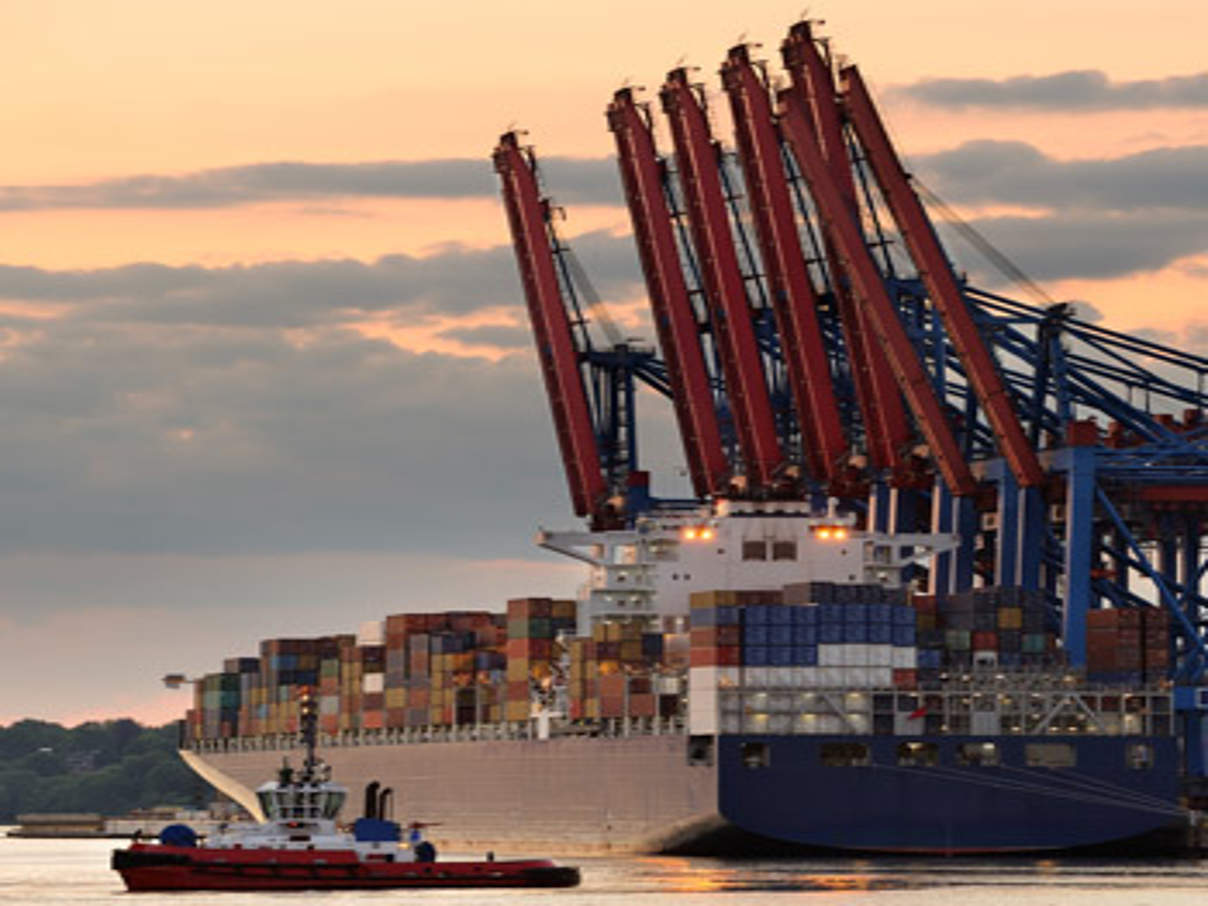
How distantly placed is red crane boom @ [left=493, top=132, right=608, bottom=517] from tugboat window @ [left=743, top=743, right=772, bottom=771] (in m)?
57.5

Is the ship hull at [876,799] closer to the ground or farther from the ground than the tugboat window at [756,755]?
closer to the ground

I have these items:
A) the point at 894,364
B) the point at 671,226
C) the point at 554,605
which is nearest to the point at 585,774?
the point at 554,605

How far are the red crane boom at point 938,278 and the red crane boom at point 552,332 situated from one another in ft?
106

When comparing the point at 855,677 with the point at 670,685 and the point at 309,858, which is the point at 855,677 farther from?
the point at 309,858

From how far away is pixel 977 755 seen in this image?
4909 inches

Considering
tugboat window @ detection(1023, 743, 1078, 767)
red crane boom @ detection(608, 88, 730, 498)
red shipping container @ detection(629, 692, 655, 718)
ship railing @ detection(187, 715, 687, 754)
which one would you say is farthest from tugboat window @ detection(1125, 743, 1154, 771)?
red crane boom @ detection(608, 88, 730, 498)


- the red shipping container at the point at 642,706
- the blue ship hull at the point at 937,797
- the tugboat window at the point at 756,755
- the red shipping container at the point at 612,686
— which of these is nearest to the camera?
the blue ship hull at the point at 937,797

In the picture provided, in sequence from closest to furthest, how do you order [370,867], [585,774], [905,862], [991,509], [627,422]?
[370,867] → [905,862] → [585,774] → [991,509] → [627,422]

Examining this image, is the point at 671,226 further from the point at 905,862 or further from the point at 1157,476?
the point at 905,862

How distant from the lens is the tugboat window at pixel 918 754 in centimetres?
12388

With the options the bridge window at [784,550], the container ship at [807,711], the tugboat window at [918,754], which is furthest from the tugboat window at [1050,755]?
Result: the bridge window at [784,550]

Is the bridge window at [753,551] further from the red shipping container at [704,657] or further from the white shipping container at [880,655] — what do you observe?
the white shipping container at [880,655]

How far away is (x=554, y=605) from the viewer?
142375mm

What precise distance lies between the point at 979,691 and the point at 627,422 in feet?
211
